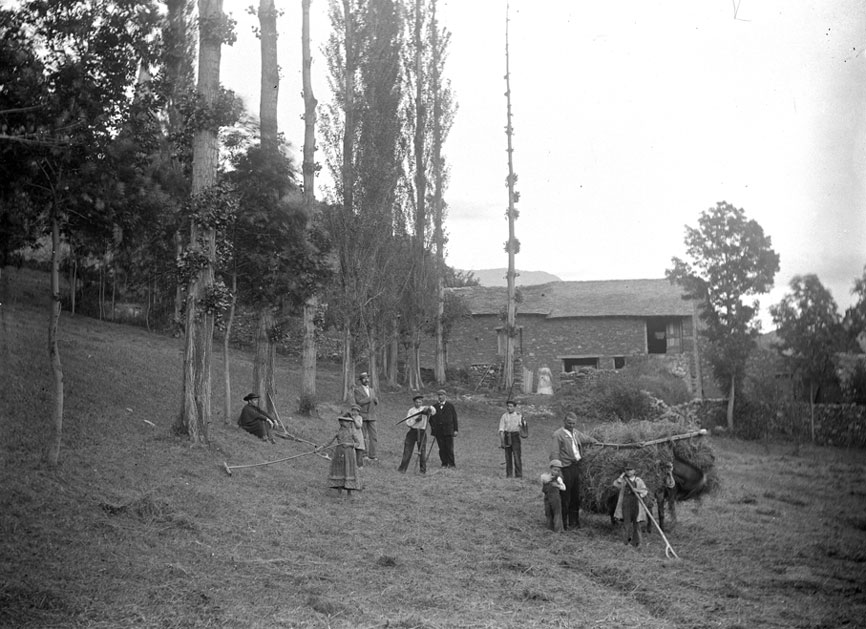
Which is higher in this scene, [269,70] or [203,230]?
[269,70]

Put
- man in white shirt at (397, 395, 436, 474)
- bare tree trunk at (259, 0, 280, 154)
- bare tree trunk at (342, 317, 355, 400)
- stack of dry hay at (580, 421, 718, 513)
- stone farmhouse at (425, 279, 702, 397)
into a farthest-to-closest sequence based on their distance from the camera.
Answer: stone farmhouse at (425, 279, 702, 397) < bare tree trunk at (342, 317, 355, 400) < bare tree trunk at (259, 0, 280, 154) < man in white shirt at (397, 395, 436, 474) < stack of dry hay at (580, 421, 718, 513)

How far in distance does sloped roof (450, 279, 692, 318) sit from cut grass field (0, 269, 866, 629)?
19004 mm

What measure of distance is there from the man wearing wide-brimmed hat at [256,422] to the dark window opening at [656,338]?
25488 mm

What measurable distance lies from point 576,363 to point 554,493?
26518 millimetres

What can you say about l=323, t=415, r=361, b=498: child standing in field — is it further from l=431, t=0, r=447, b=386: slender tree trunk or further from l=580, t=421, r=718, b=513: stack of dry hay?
l=431, t=0, r=447, b=386: slender tree trunk

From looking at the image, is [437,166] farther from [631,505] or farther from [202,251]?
[631,505]

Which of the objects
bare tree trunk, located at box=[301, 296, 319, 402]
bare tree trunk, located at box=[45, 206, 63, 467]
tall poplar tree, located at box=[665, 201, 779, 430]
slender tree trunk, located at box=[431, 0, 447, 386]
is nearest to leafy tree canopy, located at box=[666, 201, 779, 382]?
tall poplar tree, located at box=[665, 201, 779, 430]

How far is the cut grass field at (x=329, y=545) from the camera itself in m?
7.61

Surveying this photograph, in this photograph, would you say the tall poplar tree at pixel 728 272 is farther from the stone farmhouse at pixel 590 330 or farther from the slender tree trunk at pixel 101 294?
the slender tree trunk at pixel 101 294

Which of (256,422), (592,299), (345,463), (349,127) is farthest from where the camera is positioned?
(592,299)

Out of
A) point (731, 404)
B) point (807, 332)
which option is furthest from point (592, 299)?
point (807, 332)

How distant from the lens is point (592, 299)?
3772 centimetres

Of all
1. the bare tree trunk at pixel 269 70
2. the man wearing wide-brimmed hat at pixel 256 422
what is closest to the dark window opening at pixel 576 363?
the bare tree trunk at pixel 269 70

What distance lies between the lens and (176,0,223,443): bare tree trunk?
44.7 feet
